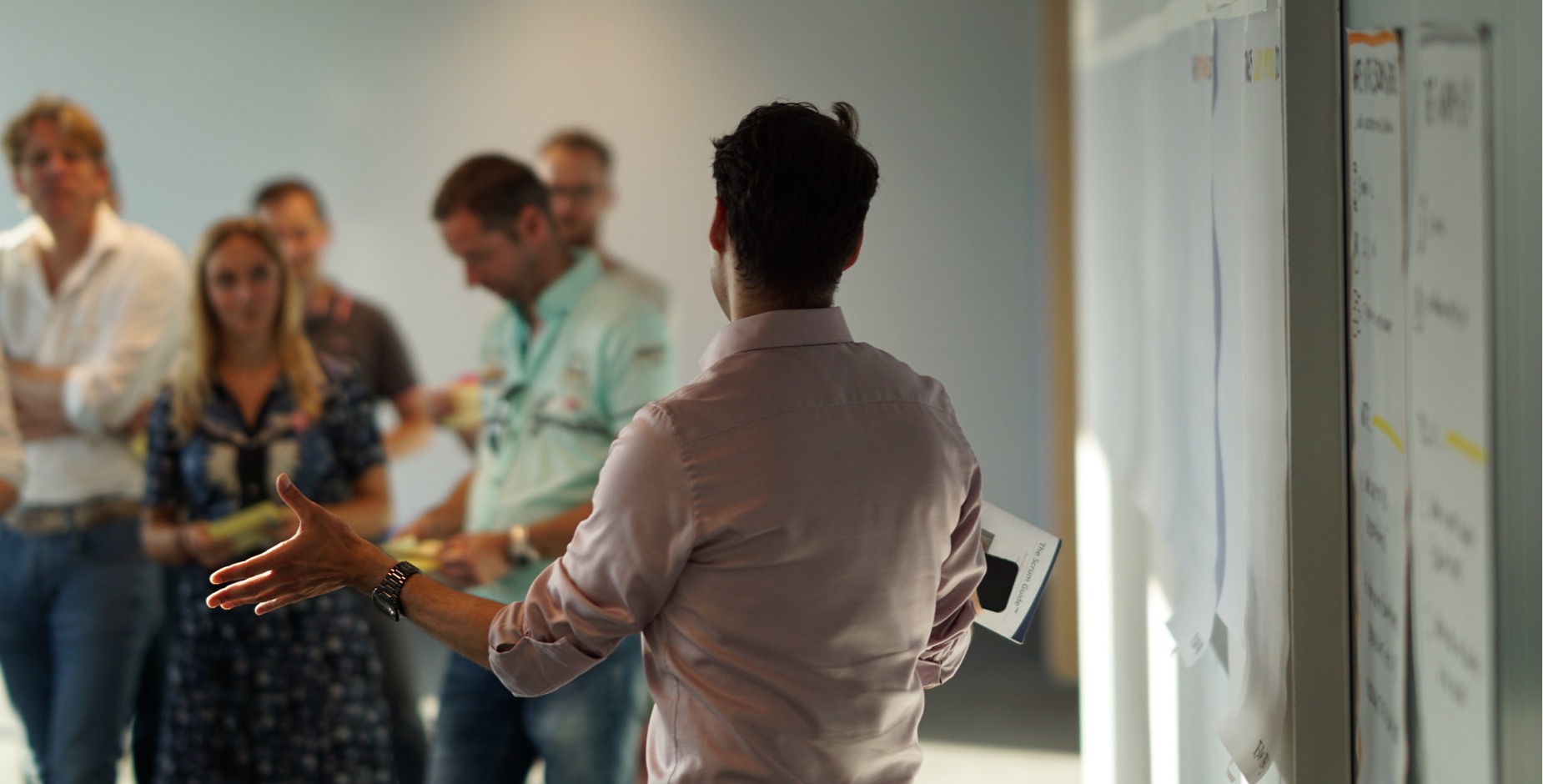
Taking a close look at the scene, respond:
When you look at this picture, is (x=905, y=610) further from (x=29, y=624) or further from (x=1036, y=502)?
(x=1036, y=502)

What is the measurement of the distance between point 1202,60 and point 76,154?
9.88 feet

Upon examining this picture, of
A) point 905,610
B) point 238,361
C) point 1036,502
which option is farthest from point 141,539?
point 1036,502

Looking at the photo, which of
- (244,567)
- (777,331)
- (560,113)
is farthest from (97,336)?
(777,331)

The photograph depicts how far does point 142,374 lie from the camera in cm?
336

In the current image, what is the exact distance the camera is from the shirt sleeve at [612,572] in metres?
1.20

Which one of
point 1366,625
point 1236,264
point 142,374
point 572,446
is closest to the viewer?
point 1366,625

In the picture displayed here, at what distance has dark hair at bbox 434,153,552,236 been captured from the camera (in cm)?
286

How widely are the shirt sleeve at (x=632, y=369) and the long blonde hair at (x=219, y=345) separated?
791mm

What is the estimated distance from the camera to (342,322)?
12.5ft

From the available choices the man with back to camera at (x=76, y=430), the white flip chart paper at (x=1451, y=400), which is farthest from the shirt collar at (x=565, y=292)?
the white flip chart paper at (x=1451, y=400)

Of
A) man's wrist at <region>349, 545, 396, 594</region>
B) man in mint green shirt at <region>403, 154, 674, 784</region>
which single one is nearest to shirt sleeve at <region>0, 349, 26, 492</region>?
man in mint green shirt at <region>403, 154, 674, 784</region>

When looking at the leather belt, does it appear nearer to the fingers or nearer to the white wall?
the white wall

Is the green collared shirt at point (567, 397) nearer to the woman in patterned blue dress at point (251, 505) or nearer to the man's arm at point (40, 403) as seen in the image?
the woman in patterned blue dress at point (251, 505)

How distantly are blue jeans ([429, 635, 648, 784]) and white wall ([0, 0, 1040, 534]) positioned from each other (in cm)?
229
